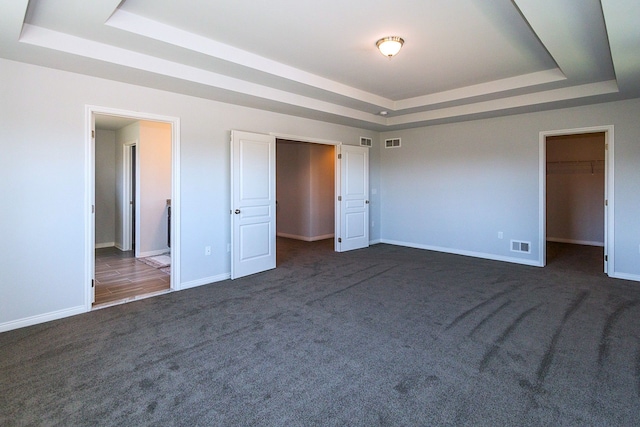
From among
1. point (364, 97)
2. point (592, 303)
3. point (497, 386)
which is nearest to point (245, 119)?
point (364, 97)

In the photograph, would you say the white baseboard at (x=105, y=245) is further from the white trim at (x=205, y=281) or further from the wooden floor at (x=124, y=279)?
the white trim at (x=205, y=281)

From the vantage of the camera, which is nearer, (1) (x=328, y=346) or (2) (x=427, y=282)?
(1) (x=328, y=346)

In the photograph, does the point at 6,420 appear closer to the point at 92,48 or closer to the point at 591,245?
the point at 92,48

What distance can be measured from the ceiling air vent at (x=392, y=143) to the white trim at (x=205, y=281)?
4.36 metres

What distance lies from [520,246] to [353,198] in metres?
3.00

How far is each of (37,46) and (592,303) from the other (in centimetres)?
590

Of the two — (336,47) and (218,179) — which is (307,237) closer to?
(218,179)

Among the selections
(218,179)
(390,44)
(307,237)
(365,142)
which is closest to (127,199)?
(218,179)

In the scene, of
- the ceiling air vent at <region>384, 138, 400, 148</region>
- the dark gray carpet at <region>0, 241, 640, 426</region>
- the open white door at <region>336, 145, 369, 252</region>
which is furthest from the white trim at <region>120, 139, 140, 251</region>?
the ceiling air vent at <region>384, 138, 400, 148</region>

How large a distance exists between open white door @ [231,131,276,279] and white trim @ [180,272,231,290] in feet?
0.38

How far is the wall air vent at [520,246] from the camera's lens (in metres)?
5.64

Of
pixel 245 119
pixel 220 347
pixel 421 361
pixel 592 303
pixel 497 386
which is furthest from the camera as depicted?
pixel 245 119

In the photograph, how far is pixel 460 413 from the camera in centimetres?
200

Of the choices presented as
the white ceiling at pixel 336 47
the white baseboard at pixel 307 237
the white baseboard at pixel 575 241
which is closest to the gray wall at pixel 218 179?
the white ceiling at pixel 336 47
